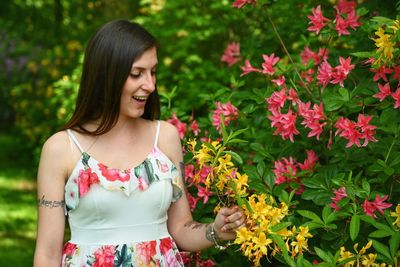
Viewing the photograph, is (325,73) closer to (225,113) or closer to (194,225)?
(225,113)

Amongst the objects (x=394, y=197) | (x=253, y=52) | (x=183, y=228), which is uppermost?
(x=253, y=52)

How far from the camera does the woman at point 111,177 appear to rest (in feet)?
8.02

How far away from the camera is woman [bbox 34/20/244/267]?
244cm

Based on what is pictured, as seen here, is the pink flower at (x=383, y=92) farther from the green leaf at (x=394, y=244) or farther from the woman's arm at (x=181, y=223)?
the woman's arm at (x=181, y=223)

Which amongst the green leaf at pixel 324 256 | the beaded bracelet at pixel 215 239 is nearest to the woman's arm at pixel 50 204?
the beaded bracelet at pixel 215 239

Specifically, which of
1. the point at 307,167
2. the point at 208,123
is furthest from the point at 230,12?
the point at 307,167

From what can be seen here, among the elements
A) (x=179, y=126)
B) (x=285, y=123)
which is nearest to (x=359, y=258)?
(x=285, y=123)

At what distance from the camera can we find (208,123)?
3189 millimetres

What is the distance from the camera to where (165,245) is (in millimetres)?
2574

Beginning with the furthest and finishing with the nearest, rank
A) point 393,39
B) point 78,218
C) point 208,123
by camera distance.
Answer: point 208,123
point 78,218
point 393,39

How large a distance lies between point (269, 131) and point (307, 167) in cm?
30

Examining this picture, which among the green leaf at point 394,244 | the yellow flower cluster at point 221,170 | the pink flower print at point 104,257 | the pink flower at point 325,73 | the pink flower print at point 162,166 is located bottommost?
the pink flower print at point 104,257

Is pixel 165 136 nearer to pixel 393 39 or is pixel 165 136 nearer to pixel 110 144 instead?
pixel 110 144

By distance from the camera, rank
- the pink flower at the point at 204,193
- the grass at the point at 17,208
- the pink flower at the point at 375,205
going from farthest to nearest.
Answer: the grass at the point at 17,208 → the pink flower at the point at 204,193 → the pink flower at the point at 375,205
